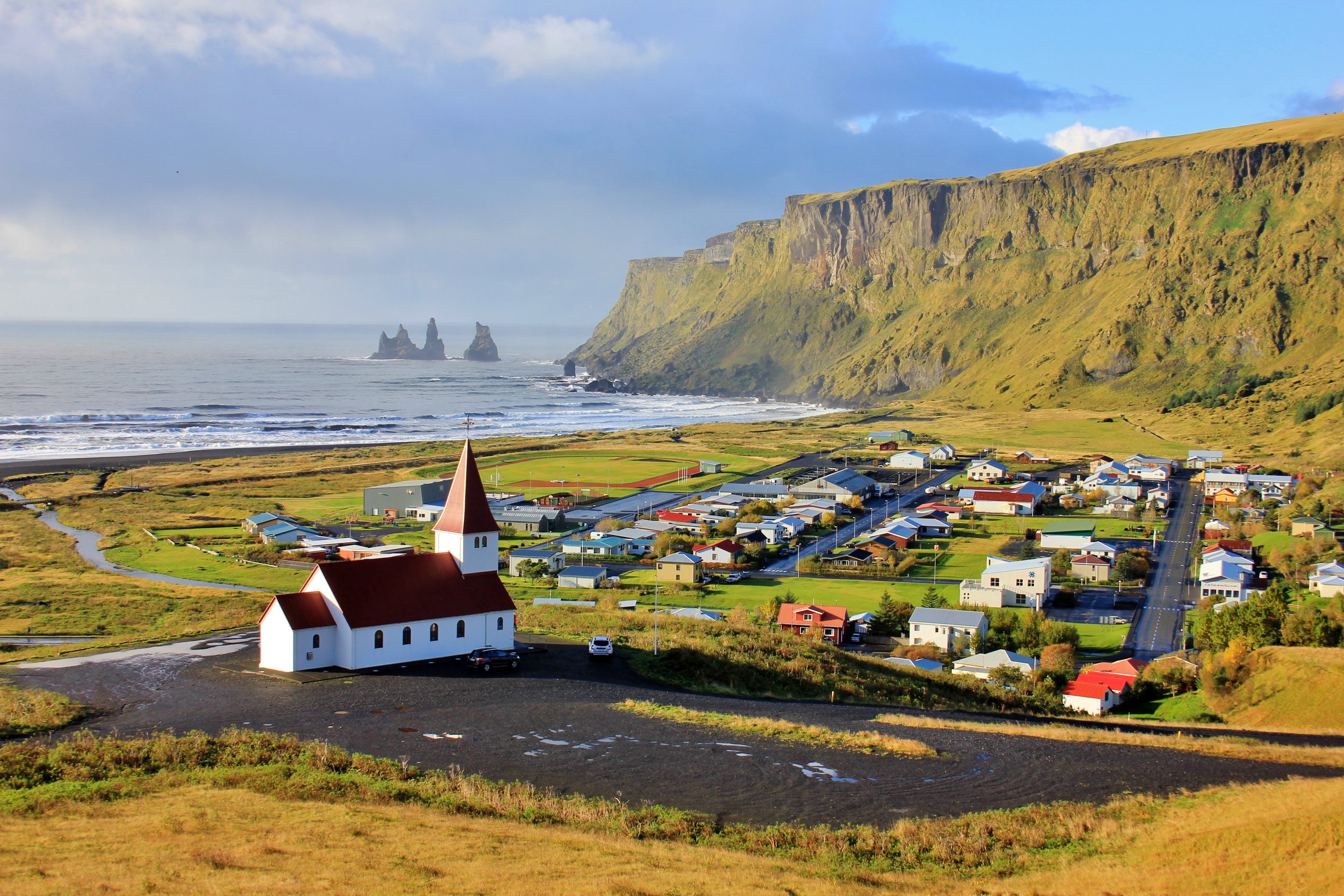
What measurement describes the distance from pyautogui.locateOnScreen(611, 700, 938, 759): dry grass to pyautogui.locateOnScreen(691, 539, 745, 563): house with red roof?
29651mm

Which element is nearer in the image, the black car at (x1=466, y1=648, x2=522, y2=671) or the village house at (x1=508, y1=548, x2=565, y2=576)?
the black car at (x1=466, y1=648, x2=522, y2=671)

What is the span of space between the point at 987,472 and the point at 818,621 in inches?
1955

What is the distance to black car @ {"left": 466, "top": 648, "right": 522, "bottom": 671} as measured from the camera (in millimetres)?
26031

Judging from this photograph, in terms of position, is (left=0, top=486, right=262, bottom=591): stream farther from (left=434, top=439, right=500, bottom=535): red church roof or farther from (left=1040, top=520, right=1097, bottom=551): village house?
(left=1040, top=520, right=1097, bottom=551): village house

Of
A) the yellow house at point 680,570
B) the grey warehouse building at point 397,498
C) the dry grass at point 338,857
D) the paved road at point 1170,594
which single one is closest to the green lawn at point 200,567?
the grey warehouse building at point 397,498

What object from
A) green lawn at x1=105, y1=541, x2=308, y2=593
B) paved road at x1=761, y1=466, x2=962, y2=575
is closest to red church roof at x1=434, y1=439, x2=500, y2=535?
green lawn at x1=105, y1=541, x2=308, y2=593

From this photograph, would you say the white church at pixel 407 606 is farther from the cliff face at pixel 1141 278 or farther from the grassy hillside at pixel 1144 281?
the cliff face at pixel 1141 278

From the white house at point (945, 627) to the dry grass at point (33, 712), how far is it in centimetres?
2803

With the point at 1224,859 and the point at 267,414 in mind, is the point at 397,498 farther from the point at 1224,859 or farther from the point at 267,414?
the point at 267,414

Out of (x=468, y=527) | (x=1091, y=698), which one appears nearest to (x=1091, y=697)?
(x=1091, y=698)

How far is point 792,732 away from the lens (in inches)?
811

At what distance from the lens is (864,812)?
52.0 ft

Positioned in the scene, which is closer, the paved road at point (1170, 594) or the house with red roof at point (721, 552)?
the paved road at point (1170, 594)

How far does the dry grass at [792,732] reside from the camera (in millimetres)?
19422
